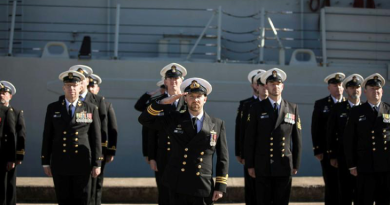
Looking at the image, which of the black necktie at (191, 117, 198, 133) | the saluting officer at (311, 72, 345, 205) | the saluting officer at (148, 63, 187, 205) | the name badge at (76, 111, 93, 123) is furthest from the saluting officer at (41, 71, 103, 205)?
the saluting officer at (311, 72, 345, 205)

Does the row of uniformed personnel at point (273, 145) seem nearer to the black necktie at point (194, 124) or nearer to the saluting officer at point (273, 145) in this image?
the saluting officer at point (273, 145)

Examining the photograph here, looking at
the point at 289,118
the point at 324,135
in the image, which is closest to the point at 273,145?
the point at 289,118

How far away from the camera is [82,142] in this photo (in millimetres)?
5859

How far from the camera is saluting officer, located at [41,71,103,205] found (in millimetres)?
5766

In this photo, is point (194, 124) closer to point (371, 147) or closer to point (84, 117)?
point (84, 117)

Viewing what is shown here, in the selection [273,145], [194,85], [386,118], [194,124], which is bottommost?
[273,145]

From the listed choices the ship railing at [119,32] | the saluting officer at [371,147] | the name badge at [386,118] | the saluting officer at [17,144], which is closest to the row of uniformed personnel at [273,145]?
the saluting officer at [371,147]

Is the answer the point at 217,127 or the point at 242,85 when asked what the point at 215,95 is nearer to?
the point at 242,85

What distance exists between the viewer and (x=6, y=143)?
22.0 feet

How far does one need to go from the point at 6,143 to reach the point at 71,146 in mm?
1294

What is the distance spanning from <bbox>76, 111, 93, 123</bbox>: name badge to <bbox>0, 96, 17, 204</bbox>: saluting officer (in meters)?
1.27

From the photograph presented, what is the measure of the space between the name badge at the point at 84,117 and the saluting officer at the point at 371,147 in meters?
2.62

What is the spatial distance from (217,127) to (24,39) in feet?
18.7

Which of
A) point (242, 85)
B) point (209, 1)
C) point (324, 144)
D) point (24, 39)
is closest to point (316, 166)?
point (242, 85)
